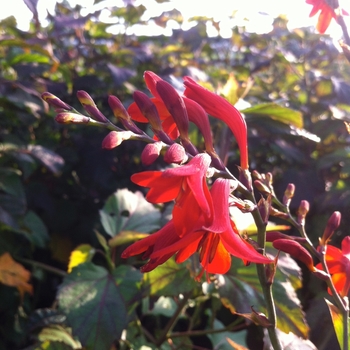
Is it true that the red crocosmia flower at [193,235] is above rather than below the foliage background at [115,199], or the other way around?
above

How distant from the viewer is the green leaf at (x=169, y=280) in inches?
39.2

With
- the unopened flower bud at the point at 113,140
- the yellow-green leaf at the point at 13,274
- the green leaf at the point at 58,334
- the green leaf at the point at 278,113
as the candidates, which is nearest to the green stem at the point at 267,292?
the unopened flower bud at the point at 113,140

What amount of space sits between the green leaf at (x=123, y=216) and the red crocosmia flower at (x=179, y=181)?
61 cm

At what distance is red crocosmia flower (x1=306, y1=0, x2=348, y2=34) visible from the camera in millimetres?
948

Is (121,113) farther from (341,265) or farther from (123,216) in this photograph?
(123,216)

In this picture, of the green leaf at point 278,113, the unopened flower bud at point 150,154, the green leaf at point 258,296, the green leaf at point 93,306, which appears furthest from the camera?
the green leaf at point 278,113

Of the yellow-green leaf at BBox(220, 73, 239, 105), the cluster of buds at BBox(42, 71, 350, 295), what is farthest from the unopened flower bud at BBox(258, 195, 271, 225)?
the yellow-green leaf at BBox(220, 73, 239, 105)

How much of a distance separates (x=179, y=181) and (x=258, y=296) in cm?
49

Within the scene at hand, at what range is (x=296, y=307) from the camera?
35.8 inches

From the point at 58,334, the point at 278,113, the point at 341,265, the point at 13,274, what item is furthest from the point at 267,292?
the point at 13,274

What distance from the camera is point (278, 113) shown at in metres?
1.21

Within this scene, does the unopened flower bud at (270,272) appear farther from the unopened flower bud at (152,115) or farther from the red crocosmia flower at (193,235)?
the unopened flower bud at (152,115)

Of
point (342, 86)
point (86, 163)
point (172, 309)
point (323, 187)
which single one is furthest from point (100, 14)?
point (172, 309)

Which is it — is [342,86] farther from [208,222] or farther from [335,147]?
[208,222]
